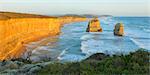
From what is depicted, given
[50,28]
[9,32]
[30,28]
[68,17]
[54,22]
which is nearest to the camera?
[9,32]

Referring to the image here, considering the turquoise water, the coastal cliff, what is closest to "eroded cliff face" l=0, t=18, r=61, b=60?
the coastal cliff

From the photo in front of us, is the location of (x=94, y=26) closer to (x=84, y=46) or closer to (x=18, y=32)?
(x=18, y=32)

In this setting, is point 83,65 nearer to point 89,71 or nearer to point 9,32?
point 89,71

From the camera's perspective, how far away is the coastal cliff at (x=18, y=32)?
4583cm

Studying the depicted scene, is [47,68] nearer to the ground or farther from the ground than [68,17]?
farther from the ground

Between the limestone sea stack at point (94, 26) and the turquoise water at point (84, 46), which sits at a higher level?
the turquoise water at point (84, 46)

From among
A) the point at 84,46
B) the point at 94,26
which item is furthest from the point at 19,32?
the point at 94,26

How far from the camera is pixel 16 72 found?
1076 cm

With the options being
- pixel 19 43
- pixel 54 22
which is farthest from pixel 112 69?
pixel 54 22

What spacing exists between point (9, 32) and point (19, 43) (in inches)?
172

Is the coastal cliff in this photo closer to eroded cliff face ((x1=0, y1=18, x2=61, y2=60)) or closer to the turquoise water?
eroded cliff face ((x1=0, y1=18, x2=61, y2=60))

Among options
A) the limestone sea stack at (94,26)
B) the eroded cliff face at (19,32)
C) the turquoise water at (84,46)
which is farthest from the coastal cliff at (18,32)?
the limestone sea stack at (94,26)

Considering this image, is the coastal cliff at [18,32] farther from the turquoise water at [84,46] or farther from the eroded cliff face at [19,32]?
the turquoise water at [84,46]

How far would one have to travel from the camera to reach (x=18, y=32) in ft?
193
